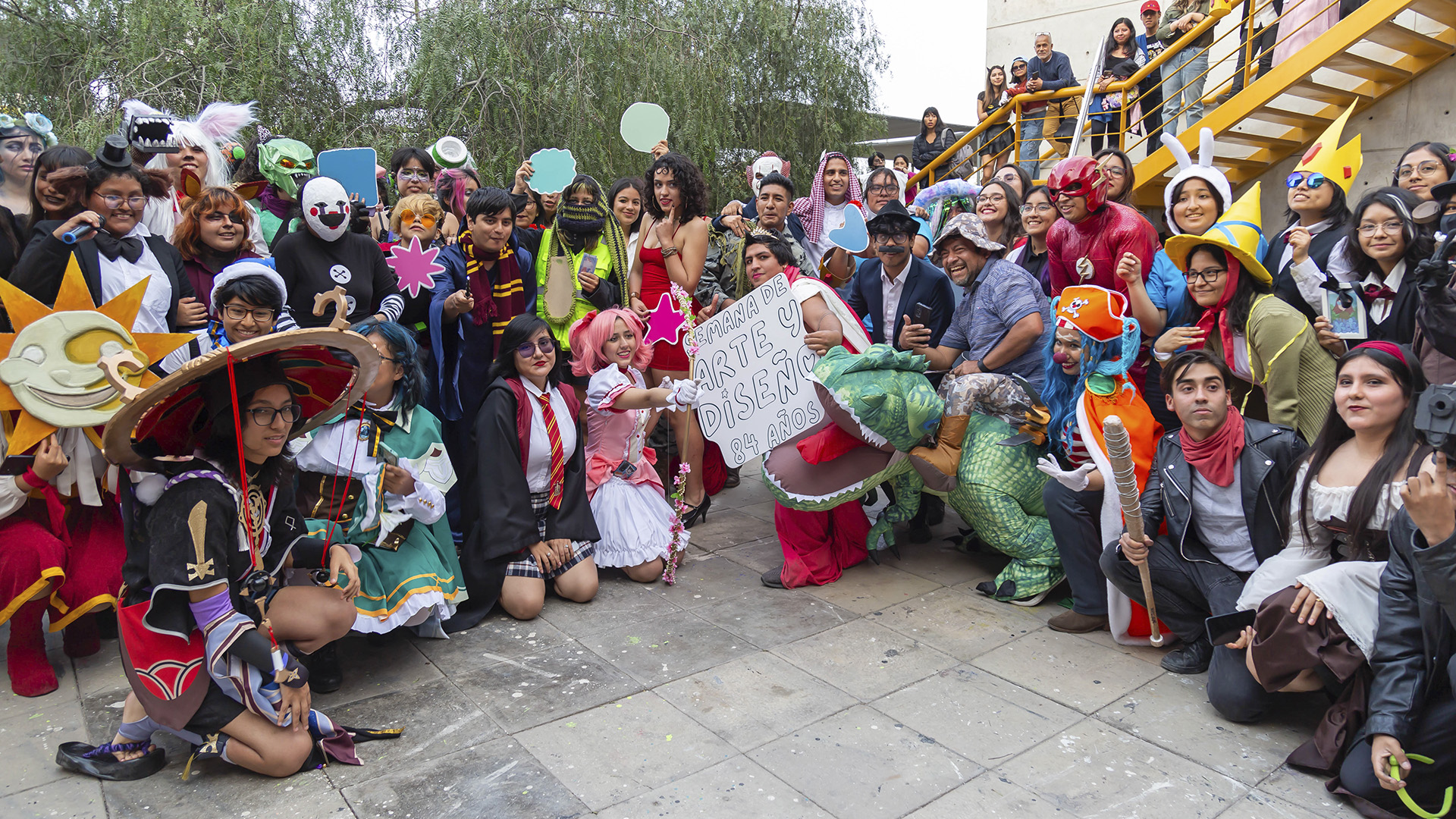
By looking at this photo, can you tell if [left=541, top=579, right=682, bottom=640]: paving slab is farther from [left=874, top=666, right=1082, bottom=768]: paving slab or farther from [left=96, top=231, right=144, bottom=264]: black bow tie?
[left=96, top=231, right=144, bottom=264]: black bow tie

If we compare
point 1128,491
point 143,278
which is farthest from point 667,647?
point 143,278

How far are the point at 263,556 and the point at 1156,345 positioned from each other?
11.6ft

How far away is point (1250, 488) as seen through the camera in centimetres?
325

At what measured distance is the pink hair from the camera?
452cm

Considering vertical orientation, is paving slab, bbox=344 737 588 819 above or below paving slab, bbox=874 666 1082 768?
below

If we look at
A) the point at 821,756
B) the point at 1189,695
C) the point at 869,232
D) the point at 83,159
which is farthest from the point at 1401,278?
the point at 83,159

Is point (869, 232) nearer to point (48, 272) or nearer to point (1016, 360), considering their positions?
point (1016, 360)

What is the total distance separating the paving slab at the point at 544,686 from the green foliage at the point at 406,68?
6285mm

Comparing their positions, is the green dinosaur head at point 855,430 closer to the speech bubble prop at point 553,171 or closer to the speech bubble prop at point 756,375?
the speech bubble prop at point 756,375

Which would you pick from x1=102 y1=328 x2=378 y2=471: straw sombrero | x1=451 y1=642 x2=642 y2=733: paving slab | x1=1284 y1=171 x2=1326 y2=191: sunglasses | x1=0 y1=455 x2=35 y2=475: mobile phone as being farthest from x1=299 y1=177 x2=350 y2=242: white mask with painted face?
x1=1284 y1=171 x2=1326 y2=191: sunglasses

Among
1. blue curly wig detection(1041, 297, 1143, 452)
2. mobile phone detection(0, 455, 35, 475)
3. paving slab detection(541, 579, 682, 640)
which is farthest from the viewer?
paving slab detection(541, 579, 682, 640)

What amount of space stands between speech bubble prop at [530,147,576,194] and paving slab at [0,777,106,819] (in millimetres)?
3704

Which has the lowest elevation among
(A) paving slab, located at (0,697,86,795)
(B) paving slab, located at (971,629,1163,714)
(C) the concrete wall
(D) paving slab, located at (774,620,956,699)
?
(A) paving slab, located at (0,697,86,795)

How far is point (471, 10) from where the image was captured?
8883 millimetres
